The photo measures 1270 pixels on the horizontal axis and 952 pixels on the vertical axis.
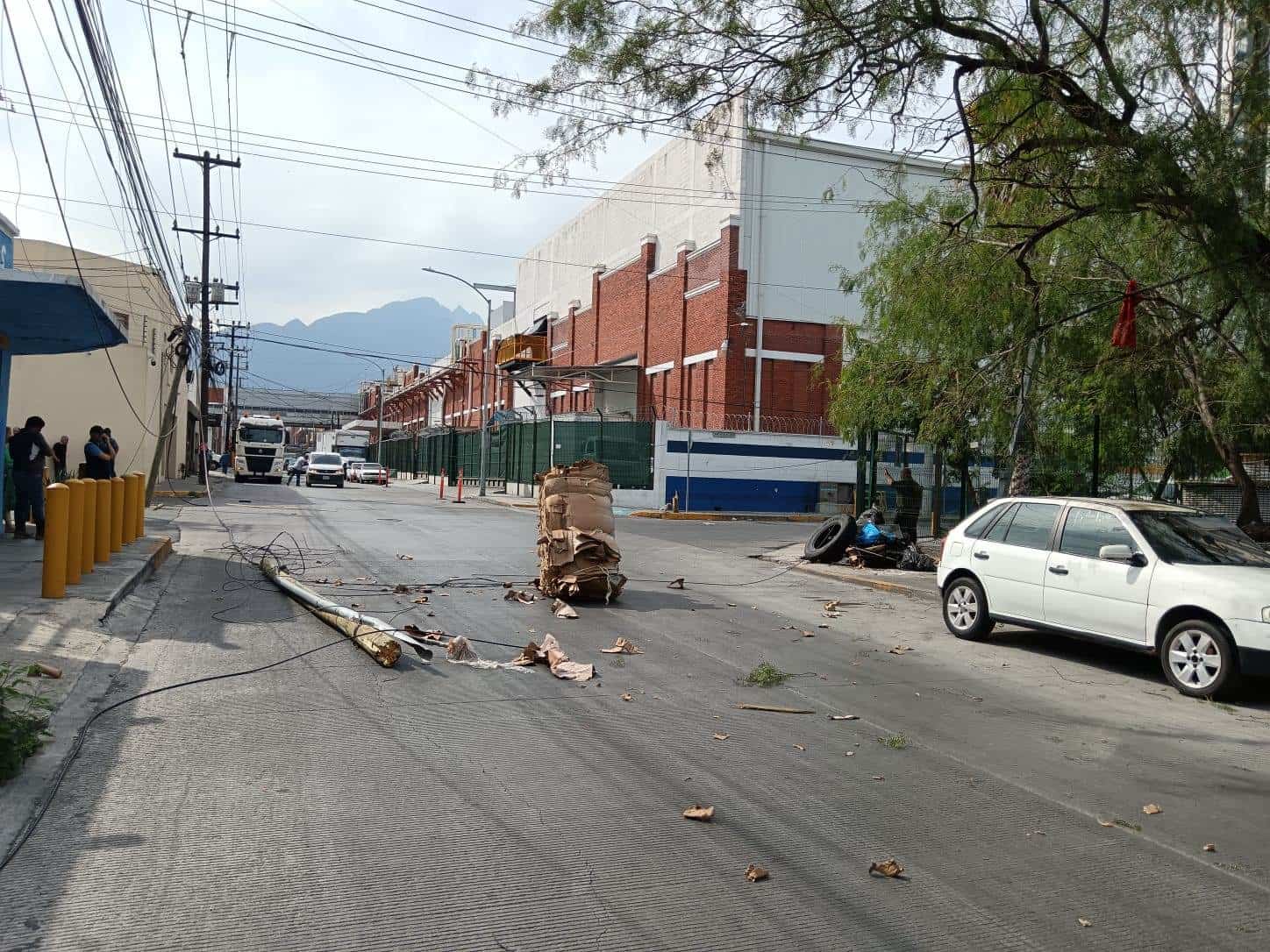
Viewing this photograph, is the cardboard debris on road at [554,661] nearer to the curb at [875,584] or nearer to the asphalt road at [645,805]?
the asphalt road at [645,805]

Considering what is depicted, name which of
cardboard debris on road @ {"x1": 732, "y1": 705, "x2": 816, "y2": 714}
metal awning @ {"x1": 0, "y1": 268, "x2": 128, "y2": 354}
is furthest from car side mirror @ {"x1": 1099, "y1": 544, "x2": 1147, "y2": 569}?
metal awning @ {"x1": 0, "y1": 268, "x2": 128, "y2": 354}

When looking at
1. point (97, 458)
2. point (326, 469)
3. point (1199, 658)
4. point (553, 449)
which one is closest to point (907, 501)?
point (1199, 658)

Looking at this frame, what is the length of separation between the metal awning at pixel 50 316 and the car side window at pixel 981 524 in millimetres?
10552

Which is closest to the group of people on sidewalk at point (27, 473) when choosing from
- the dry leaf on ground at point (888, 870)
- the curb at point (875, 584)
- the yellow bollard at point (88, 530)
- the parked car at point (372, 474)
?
the yellow bollard at point (88, 530)

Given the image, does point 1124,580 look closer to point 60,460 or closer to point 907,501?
point 907,501

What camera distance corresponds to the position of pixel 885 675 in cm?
892

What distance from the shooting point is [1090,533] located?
964cm

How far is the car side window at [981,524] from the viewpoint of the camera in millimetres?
10836

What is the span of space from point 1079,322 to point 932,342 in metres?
2.09

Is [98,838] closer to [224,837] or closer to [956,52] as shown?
[224,837]

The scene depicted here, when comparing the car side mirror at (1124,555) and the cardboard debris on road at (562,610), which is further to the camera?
the cardboard debris on road at (562,610)

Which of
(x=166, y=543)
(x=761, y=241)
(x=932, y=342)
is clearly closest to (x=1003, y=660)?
(x=932, y=342)

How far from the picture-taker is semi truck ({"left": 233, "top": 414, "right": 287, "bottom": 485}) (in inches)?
2021

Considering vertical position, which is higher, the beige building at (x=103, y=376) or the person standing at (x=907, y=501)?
the beige building at (x=103, y=376)
